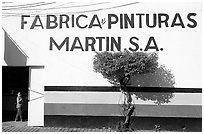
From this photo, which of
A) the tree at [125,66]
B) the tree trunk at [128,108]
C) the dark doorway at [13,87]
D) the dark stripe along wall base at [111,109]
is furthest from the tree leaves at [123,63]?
the dark doorway at [13,87]

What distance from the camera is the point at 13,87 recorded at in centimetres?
1298

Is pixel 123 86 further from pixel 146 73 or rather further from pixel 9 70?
pixel 9 70

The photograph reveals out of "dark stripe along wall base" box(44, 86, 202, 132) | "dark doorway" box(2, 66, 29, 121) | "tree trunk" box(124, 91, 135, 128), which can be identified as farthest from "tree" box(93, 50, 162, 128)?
"dark doorway" box(2, 66, 29, 121)

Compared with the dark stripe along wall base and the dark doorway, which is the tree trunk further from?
the dark doorway

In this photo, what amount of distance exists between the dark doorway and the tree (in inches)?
174

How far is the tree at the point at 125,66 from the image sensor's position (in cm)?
933

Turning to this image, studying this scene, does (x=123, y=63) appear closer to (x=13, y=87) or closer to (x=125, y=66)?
(x=125, y=66)

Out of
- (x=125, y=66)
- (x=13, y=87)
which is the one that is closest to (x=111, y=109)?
(x=125, y=66)

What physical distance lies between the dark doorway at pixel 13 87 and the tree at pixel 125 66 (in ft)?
14.5

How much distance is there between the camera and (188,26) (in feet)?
33.4

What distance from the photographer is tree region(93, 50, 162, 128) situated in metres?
9.33

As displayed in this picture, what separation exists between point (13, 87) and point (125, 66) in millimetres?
6083

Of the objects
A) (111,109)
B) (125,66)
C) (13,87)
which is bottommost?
(111,109)

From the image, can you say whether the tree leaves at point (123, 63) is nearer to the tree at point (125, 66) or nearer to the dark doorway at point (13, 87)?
the tree at point (125, 66)
